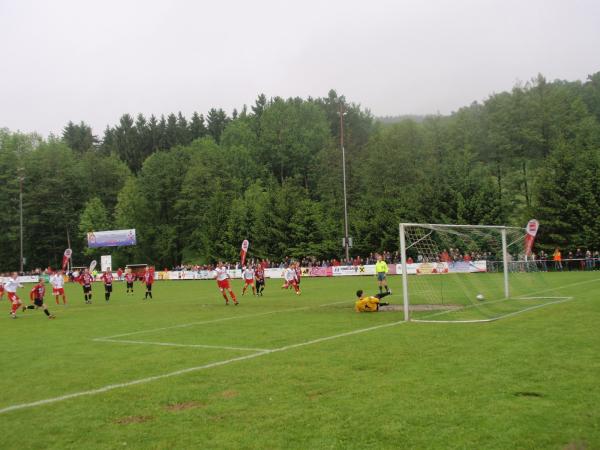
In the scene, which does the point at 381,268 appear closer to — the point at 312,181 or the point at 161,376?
the point at 161,376

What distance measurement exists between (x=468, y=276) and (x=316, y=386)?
951 inches

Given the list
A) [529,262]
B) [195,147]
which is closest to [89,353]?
[529,262]

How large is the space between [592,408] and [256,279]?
25.7m

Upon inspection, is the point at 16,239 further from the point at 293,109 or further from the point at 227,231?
the point at 293,109

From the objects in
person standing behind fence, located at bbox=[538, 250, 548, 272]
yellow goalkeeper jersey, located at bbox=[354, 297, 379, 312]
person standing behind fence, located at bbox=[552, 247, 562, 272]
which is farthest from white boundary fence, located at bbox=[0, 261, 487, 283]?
yellow goalkeeper jersey, located at bbox=[354, 297, 379, 312]

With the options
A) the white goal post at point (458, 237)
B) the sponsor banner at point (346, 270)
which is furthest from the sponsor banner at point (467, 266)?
the sponsor banner at point (346, 270)

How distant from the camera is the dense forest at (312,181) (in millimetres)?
54344

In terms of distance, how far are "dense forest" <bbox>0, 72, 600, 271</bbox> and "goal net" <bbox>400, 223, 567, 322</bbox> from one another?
20.0 metres

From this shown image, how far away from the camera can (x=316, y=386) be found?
875cm

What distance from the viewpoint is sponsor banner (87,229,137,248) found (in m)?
73.9

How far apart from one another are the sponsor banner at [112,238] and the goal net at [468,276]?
47.6m

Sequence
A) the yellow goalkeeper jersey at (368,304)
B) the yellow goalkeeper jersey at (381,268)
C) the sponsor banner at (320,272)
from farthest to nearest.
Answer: the sponsor banner at (320,272) < the yellow goalkeeper jersey at (381,268) < the yellow goalkeeper jersey at (368,304)

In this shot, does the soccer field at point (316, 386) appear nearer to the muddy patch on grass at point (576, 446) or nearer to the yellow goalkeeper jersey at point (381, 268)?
the muddy patch on grass at point (576, 446)

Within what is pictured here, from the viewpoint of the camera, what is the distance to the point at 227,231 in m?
69.6
